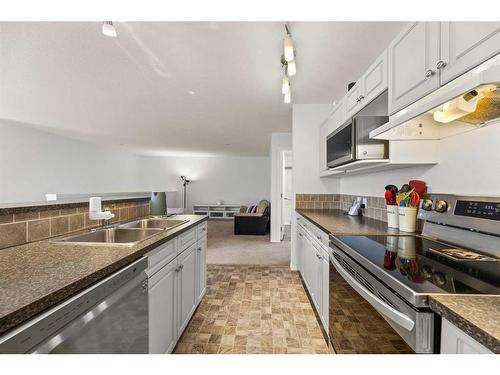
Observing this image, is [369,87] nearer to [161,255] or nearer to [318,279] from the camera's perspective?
[318,279]

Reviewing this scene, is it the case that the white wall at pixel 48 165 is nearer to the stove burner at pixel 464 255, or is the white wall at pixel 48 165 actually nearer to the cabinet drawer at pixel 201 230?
the cabinet drawer at pixel 201 230

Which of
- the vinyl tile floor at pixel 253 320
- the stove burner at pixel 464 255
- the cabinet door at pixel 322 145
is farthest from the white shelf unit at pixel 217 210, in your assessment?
the stove burner at pixel 464 255

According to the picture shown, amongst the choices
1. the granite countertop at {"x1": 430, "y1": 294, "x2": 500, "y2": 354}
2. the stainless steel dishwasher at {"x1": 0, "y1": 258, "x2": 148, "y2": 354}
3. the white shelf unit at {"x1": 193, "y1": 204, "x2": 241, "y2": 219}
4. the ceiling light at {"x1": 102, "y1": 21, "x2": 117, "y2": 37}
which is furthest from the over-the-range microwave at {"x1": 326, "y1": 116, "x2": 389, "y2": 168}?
the white shelf unit at {"x1": 193, "y1": 204, "x2": 241, "y2": 219}

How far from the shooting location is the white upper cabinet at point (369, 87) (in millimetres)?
1654

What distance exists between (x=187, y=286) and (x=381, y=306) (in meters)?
1.42

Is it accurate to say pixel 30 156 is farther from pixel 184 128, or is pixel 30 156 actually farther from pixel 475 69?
pixel 475 69

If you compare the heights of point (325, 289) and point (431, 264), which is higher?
point (431, 264)

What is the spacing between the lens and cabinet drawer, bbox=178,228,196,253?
177cm

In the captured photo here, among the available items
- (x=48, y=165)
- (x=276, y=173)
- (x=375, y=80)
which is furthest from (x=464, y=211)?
(x=48, y=165)

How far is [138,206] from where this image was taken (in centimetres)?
249

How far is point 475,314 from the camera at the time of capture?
0.62 m

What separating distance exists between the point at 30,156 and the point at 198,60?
16.1 ft

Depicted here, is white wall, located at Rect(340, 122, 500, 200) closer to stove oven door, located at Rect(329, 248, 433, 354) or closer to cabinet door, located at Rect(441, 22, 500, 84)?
cabinet door, located at Rect(441, 22, 500, 84)
